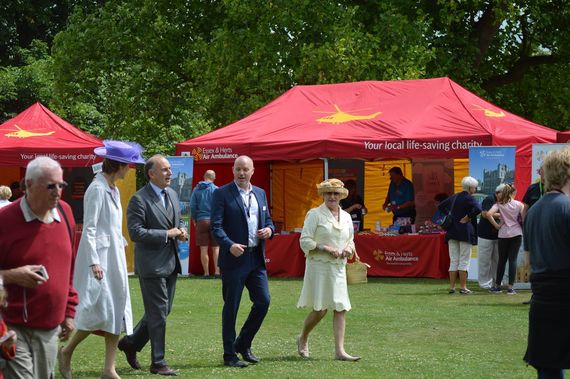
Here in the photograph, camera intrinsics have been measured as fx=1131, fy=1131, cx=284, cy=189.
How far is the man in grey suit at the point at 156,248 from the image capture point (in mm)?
9164

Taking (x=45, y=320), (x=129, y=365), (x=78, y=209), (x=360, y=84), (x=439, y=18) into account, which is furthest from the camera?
(x=439, y=18)

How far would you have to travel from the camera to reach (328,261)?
10.1 meters

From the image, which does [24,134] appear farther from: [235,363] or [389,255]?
[235,363]

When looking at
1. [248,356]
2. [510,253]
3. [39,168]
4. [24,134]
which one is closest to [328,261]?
[248,356]

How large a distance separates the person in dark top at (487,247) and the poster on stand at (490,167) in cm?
53

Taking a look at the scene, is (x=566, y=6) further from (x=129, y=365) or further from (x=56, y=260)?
(x=56, y=260)

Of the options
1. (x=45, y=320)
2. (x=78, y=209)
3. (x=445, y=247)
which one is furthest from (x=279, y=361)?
(x=78, y=209)

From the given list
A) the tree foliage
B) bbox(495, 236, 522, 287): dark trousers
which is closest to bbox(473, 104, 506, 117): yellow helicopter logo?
bbox(495, 236, 522, 287): dark trousers

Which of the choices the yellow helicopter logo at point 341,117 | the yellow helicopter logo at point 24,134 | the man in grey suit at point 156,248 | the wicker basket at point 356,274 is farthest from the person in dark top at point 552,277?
the yellow helicopter logo at point 24,134

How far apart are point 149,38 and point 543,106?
37.4 ft

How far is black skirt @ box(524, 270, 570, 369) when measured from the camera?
254 inches

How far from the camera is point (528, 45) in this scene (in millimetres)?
33062

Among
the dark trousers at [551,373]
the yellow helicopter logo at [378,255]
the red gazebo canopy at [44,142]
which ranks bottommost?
the dark trousers at [551,373]

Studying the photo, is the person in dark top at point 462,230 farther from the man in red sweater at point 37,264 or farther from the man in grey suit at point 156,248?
the man in red sweater at point 37,264
